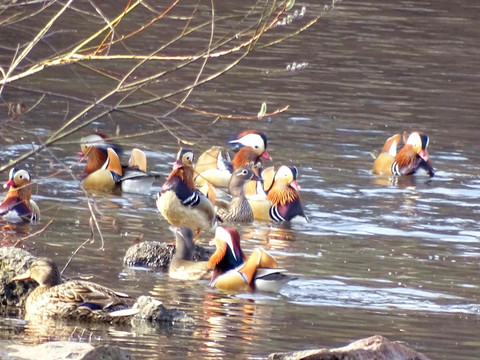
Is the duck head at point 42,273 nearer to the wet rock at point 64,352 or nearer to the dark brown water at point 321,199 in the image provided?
the dark brown water at point 321,199

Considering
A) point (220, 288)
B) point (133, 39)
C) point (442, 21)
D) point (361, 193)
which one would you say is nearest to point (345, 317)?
point (220, 288)

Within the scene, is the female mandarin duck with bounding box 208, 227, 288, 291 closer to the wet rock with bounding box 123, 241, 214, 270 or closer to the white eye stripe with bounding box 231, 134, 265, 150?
the wet rock with bounding box 123, 241, 214, 270

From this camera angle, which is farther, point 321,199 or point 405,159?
point 405,159

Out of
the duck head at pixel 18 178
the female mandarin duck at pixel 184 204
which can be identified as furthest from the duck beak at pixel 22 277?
the female mandarin duck at pixel 184 204

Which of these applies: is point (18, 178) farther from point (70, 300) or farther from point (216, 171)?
point (70, 300)

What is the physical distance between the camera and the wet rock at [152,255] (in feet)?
37.0

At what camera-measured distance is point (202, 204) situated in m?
13.4

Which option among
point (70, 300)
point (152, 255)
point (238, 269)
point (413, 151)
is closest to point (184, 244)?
point (152, 255)

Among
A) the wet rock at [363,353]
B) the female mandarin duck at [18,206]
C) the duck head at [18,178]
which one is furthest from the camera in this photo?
the duck head at [18,178]

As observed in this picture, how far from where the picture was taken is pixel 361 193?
15.7m

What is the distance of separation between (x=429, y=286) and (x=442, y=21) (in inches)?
800

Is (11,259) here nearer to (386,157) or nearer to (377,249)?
(377,249)

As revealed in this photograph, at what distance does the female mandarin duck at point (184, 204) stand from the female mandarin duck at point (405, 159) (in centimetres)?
404

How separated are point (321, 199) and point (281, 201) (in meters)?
0.98
